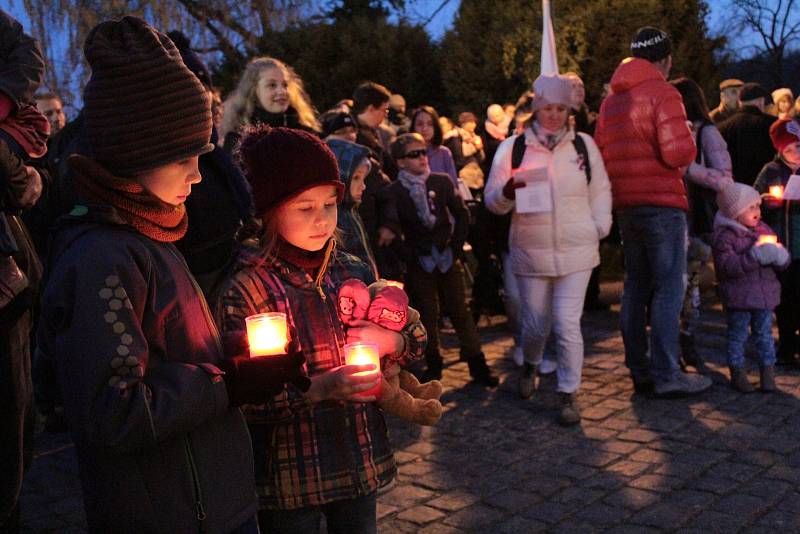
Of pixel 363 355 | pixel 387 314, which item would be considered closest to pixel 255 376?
pixel 363 355

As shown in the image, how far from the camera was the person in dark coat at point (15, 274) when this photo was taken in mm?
3488

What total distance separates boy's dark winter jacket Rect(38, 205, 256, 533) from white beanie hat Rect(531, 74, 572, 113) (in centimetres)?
407

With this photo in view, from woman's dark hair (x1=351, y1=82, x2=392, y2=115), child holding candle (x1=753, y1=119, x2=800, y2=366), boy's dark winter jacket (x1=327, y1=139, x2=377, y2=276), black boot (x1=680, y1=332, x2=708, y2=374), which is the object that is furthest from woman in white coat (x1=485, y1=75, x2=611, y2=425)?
child holding candle (x1=753, y1=119, x2=800, y2=366)

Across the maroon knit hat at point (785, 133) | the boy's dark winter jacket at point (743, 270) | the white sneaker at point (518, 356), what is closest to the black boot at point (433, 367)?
the white sneaker at point (518, 356)

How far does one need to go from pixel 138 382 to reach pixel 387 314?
951 millimetres

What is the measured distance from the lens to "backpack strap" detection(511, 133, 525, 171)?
6.06 m

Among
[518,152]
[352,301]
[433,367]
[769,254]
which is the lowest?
[433,367]

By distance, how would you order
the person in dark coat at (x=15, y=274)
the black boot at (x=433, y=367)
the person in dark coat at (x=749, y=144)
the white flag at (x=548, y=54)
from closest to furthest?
the person in dark coat at (x=15, y=274), the black boot at (x=433, y=367), the person in dark coat at (x=749, y=144), the white flag at (x=548, y=54)

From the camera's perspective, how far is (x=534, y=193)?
233 inches

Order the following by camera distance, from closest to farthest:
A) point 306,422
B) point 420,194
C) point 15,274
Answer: point 306,422 < point 15,274 < point 420,194

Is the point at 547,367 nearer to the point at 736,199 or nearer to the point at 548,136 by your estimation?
the point at 736,199

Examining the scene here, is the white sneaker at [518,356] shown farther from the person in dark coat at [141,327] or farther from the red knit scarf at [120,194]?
the red knit scarf at [120,194]

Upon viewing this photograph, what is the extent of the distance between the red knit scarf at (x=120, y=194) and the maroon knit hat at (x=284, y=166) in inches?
23.5

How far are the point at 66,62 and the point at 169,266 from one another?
1680 cm
